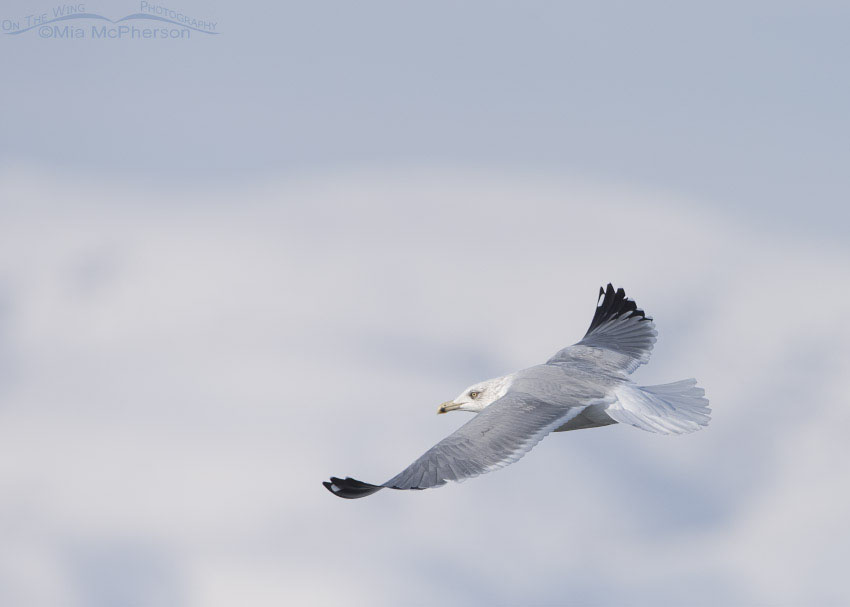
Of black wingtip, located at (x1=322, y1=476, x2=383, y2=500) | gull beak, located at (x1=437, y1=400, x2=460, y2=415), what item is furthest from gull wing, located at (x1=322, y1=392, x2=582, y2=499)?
gull beak, located at (x1=437, y1=400, x2=460, y2=415)

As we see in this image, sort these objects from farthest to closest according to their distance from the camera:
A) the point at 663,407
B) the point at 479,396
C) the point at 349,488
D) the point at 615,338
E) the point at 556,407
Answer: the point at 615,338
the point at 479,396
the point at 663,407
the point at 556,407
the point at 349,488

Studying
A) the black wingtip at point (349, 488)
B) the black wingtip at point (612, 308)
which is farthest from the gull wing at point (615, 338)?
the black wingtip at point (349, 488)

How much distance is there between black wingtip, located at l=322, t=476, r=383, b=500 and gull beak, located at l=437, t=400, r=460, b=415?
285cm

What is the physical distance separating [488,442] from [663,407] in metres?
2.17

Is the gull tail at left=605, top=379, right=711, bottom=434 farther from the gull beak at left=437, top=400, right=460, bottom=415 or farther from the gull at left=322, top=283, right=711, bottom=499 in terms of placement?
the gull beak at left=437, top=400, right=460, bottom=415

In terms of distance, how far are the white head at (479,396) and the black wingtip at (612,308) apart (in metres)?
2.43

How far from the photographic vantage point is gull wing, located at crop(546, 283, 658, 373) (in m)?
12.8

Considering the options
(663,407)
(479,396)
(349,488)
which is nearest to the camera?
(349,488)

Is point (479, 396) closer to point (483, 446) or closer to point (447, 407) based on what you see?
point (447, 407)

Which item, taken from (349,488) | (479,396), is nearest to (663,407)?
(479,396)

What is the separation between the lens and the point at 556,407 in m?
10.9

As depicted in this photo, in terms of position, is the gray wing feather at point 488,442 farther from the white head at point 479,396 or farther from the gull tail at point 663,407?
the white head at point 479,396

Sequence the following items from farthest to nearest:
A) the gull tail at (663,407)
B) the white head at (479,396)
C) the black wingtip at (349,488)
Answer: the white head at (479,396)
the gull tail at (663,407)
the black wingtip at (349,488)

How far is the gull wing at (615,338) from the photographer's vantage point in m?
12.8
